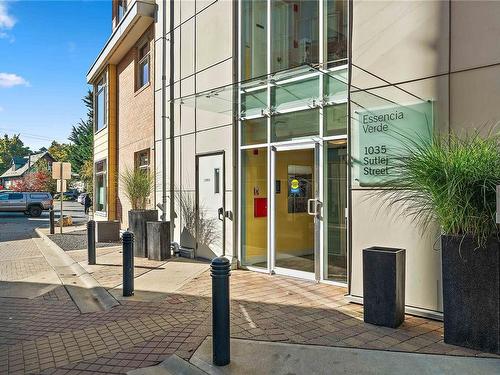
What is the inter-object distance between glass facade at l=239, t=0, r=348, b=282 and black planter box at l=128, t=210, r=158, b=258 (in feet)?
9.30

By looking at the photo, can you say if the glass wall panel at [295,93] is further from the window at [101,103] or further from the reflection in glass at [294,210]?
the window at [101,103]

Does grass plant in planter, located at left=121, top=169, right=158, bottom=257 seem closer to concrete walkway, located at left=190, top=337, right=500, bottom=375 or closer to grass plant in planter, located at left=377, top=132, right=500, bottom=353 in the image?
concrete walkway, located at left=190, top=337, right=500, bottom=375

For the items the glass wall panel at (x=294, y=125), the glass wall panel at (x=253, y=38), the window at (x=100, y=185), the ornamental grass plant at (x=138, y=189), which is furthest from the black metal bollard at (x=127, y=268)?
the window at (x=100, y=185)

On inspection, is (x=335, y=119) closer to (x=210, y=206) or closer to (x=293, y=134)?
(x=293, y=134)

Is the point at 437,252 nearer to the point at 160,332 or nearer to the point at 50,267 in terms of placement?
the point at 160,332

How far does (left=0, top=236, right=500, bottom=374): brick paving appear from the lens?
427 centimetres

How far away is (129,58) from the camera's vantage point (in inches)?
611

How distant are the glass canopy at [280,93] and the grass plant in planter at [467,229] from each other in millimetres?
2732

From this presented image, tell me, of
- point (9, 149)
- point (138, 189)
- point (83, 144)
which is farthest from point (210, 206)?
point (9, 149)

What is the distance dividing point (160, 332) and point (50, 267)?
601cm

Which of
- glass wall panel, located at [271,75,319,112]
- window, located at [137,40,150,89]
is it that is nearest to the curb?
glass wall panel, located at [271,75,319,112]

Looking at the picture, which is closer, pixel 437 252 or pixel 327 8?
pixel 437 252

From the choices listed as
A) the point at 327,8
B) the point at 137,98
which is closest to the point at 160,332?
the point at 327,8

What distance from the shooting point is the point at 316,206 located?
23.1 ft
